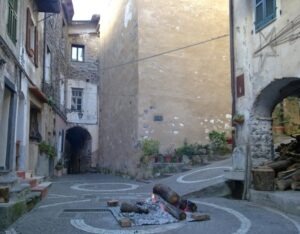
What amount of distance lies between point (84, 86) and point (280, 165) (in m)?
17.6

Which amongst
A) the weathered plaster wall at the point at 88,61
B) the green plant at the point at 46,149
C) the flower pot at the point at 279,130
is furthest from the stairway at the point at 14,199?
the weathered plaster wall at the point at 88,61

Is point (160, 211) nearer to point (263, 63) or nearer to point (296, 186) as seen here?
point (296, 186)

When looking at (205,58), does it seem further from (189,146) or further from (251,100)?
(251,100)

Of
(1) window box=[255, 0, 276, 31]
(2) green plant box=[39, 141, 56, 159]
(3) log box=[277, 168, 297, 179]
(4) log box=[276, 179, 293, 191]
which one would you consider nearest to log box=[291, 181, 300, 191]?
(4) log box=[276, 179, 293, 191]

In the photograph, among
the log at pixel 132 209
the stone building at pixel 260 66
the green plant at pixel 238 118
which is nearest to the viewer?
the log at pixel 132 209

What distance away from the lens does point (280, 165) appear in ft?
27.9

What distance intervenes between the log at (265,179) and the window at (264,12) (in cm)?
324

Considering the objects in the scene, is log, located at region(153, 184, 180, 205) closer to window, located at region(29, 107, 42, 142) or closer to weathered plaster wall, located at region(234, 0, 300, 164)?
weathered plaster wall, located at region(234, 0, 300, 164)

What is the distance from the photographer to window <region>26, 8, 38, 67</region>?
37.4 ft

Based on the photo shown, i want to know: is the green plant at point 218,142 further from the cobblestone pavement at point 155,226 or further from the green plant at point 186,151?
the cobblestone pavement at point 155,226

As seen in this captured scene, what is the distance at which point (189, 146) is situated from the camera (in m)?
14.2

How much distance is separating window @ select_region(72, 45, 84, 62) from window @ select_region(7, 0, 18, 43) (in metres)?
15.2

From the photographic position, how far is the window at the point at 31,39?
11.4 m

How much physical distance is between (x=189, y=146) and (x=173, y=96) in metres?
2.12
